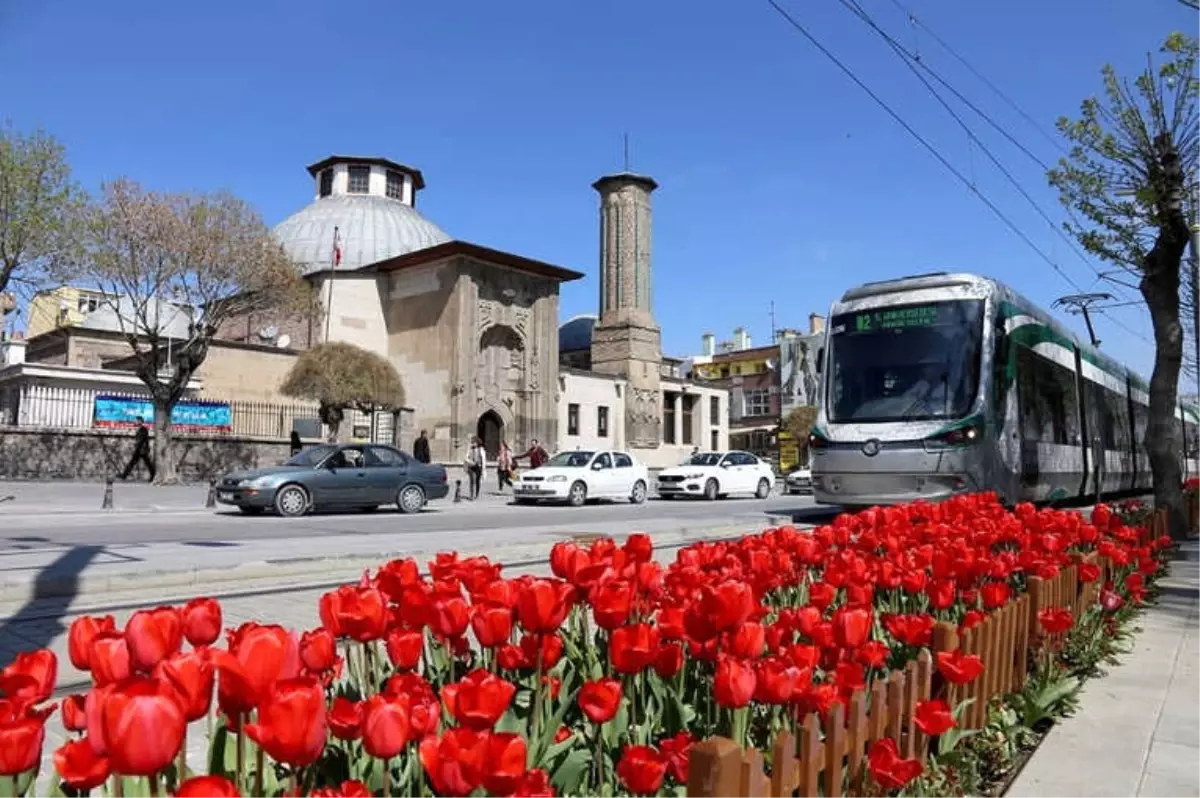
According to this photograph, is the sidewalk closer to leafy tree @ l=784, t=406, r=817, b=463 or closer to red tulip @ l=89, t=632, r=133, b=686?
red tulip @ l=89, t=632, r=133, b=686

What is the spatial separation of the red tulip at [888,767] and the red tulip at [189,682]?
1553 millimetres

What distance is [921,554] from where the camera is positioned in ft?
13.0

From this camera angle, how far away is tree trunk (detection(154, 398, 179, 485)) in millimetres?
25969

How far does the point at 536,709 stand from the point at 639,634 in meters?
0.32

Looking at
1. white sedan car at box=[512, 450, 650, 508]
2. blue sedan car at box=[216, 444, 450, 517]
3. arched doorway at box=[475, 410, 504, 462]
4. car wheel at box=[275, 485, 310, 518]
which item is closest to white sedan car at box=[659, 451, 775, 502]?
white sedan car at box=[512, 450, 650, 508]

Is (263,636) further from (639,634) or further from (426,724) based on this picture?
(639,634)

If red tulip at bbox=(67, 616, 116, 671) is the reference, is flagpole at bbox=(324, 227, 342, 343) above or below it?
above

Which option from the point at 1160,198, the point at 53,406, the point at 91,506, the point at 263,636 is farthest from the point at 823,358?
the point at 53,406

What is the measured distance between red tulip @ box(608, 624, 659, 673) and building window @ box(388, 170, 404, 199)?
59.4 metres

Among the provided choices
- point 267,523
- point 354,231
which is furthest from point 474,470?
point 354,231

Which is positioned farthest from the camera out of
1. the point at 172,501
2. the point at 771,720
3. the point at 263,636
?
the point at 172,501

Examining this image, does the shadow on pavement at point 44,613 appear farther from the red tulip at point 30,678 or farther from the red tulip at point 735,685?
the red tulip at point 735,685

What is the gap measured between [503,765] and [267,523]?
15.2m

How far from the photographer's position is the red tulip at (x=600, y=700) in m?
1.87
